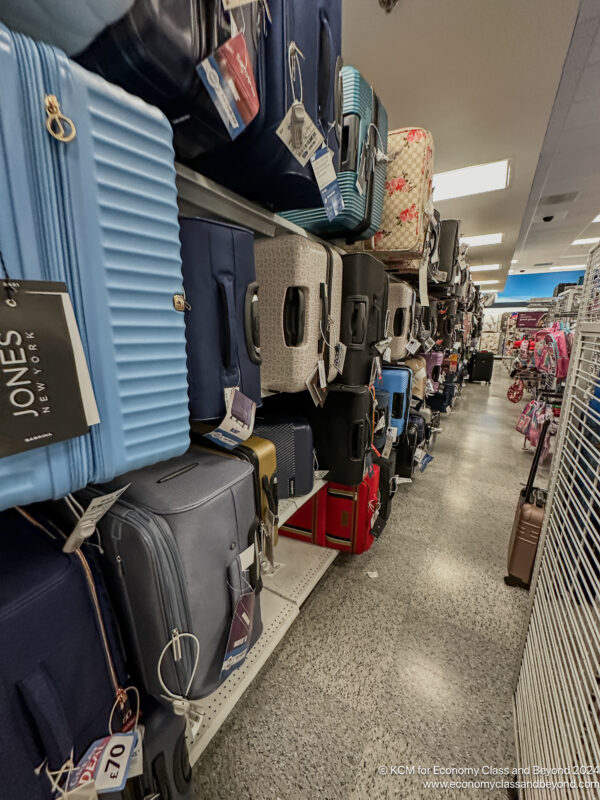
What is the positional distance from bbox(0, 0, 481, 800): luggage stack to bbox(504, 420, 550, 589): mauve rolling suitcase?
→ 4.90 feet

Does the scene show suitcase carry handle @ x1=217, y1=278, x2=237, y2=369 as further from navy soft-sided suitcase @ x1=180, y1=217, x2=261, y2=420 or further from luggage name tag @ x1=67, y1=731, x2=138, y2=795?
luggage name tag @ x1=67, y1=731, x2=138, y2=795

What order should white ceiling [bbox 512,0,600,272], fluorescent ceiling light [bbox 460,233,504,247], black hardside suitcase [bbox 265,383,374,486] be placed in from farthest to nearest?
fluorescent ceiling light [bbox 460,233,504,247] < white ceiling [bbox 512,0,600,272] < black hardside suitcase [bbox 265,383,374,486]

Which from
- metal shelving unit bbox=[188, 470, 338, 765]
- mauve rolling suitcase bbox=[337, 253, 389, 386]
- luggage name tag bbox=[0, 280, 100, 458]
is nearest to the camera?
luggage name tag bbox=[0, 280, 100, 458]

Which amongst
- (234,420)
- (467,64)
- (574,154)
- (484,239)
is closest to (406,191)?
(467,64)

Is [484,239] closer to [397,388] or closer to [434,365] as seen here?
[434,365]

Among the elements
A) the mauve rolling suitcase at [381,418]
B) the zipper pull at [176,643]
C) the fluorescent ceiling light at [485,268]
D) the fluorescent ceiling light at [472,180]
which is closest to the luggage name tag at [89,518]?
the zipper pull at [176,643]

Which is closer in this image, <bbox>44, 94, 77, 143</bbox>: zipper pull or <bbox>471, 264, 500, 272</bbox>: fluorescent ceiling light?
<bbox>44, 94, 77, 143</bbox>: zipper pull

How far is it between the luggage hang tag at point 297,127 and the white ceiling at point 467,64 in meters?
1.66

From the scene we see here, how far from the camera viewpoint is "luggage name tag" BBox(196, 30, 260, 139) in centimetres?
55

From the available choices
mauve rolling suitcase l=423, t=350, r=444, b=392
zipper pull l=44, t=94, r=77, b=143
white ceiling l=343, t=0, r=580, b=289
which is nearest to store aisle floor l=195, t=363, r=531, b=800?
zipper pull l=44, t=94, r=77, b=143

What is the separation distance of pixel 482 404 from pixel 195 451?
7.06 meters

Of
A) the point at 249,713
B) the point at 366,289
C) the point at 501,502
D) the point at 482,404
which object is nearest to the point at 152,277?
the point at 366,289

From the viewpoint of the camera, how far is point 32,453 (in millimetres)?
412

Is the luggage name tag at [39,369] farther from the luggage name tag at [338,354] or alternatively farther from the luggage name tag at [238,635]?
the luggage name tag at [338,354]
